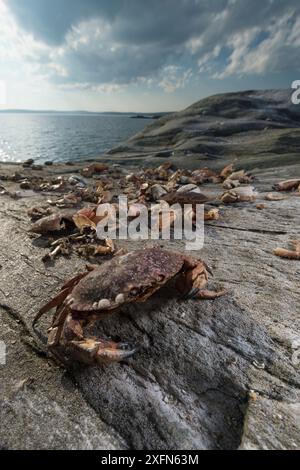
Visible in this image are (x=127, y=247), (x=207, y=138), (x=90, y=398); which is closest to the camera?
(x=90, y=398)

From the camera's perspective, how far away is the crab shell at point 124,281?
249 centimetres

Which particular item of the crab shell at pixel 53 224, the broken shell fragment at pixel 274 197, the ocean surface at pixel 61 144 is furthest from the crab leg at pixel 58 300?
the ocean surface at pixel 61 144

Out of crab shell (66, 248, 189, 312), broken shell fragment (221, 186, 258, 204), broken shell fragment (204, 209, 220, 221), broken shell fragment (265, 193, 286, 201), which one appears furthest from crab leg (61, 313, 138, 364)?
broken shell fragment (265, 193, 286, 201)

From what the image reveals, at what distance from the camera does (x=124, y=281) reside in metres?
2.56

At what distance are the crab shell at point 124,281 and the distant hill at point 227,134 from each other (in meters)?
10.4

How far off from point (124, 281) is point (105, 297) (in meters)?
0.21

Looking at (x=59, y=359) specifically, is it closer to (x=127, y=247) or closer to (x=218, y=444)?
Answer: (x=218, y=444)

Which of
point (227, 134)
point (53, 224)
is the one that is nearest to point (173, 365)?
point (53, 224)

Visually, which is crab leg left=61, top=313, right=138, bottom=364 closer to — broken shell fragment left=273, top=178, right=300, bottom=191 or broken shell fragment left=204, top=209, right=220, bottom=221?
broken shell fragment left=204, top=209, right=220, bottom=221

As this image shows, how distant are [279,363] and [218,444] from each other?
2.90 ft

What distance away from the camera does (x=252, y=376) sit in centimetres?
241

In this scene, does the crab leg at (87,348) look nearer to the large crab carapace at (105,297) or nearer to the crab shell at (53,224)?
the large crab carapace at (105,297)

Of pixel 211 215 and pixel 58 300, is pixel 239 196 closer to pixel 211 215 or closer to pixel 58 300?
pixel 211 215

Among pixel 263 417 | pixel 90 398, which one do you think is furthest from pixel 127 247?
pixel 263 417
